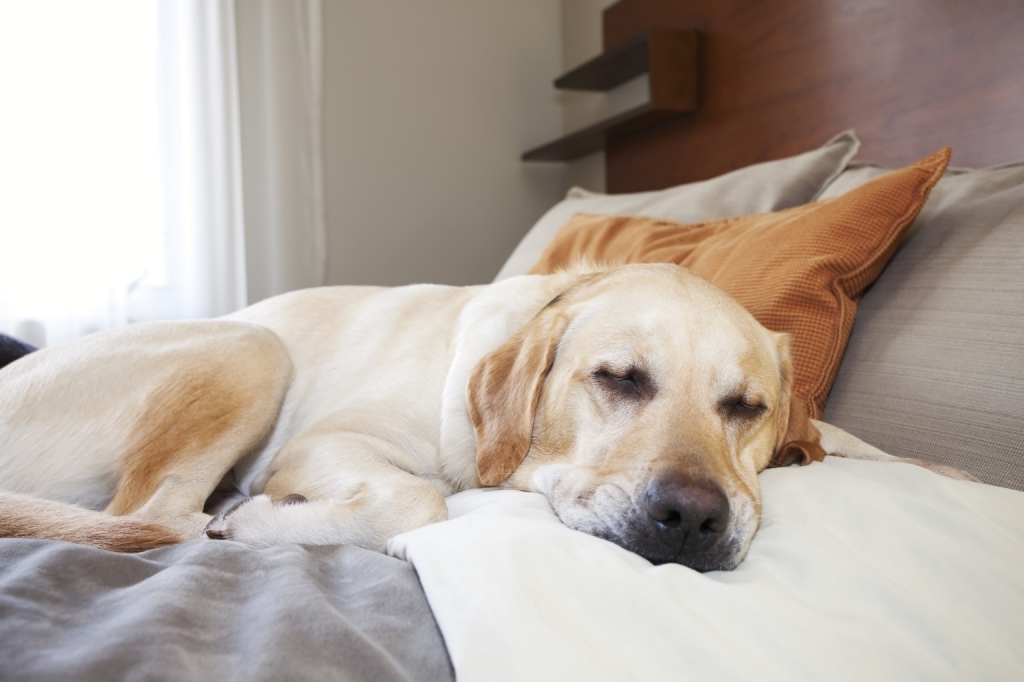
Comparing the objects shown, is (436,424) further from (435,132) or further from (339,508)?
(435,132)

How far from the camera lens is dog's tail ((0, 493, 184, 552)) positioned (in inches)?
38.2

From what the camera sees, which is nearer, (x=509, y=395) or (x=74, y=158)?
(x=509, y=395)

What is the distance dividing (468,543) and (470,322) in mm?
820

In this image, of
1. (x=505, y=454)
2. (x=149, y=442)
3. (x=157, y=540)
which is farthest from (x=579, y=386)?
(x=149, y=442)

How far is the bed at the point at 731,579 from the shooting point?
27.0 inches

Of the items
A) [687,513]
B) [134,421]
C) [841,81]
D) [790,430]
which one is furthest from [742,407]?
[841,81]

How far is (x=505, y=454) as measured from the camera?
1387 mm

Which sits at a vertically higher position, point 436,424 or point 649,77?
point 649,77

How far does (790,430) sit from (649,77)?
9.22 ft

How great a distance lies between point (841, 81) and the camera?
2926 mm

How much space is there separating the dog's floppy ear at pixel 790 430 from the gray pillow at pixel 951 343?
6.7 inches

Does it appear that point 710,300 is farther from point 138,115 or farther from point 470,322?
point 138,115

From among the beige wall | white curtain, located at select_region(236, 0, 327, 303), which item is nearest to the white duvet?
white curtain, located at select_region(236, 0, 327, 303)

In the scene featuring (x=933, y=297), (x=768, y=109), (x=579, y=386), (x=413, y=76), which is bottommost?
(x=579, y=386)
